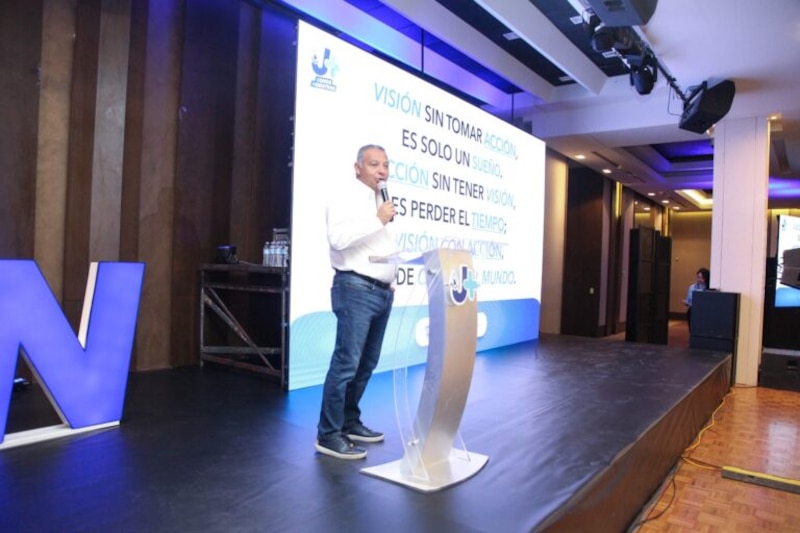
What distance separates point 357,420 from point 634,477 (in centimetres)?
121

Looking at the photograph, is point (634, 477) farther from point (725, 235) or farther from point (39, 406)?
point (725, 235)

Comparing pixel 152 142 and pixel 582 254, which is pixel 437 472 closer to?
pixel 152 142

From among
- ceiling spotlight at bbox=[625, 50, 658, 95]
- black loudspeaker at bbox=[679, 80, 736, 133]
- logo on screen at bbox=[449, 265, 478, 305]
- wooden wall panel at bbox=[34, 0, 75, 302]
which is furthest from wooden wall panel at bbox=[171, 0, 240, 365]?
black loudspeaker at bbox=[679, 80, 736, 133]

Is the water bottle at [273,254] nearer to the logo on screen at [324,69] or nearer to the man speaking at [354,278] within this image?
the logo on screen at [324,69]

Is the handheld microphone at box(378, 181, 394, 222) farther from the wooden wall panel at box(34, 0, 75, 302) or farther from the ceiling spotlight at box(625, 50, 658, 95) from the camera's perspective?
the ceiling spotlight at box(625, 50, 658, 95)

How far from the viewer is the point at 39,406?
104 inches

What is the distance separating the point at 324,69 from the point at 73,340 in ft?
6.84

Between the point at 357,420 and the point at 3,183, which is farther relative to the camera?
the point at 3,183

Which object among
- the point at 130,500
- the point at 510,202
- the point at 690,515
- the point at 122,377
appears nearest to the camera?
the point at 130,500

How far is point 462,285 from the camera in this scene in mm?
1889

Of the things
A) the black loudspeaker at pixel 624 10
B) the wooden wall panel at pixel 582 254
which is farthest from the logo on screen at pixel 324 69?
the wooden wall panel at pixel 582 254

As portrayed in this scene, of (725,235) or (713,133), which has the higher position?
(713,133)

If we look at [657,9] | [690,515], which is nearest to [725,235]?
[657,9]

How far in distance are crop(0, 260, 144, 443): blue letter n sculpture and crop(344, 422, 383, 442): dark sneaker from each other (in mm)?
1094
